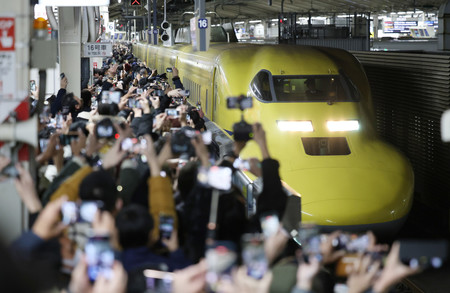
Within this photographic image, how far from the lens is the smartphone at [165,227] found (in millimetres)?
3787

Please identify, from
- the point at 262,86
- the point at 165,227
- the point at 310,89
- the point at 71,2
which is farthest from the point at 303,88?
the point at 165,227

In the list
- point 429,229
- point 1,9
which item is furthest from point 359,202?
point 1,9

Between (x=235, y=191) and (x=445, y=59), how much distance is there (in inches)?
292

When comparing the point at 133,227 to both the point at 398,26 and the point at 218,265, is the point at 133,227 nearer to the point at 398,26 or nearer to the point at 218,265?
the point at 218,265

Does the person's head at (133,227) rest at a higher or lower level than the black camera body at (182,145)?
lower

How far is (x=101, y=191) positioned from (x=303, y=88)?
688 centimetres

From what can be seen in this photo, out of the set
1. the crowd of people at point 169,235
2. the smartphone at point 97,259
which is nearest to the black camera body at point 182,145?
the crowd of people at point 169,235

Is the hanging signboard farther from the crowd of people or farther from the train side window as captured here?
the crowd of people

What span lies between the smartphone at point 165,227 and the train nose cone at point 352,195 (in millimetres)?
4270

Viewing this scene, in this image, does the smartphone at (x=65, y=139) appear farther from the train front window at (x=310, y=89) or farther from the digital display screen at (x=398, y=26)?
the digital display screen at (x=398, y=26)

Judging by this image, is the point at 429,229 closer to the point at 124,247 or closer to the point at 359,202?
the point at 359,202

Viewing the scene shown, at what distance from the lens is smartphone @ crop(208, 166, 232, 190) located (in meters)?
4.02

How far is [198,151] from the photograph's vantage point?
466 cm

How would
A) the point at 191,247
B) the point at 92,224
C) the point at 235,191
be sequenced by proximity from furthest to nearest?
the point at 235,191
the point at 191,247
the point at 92,224
